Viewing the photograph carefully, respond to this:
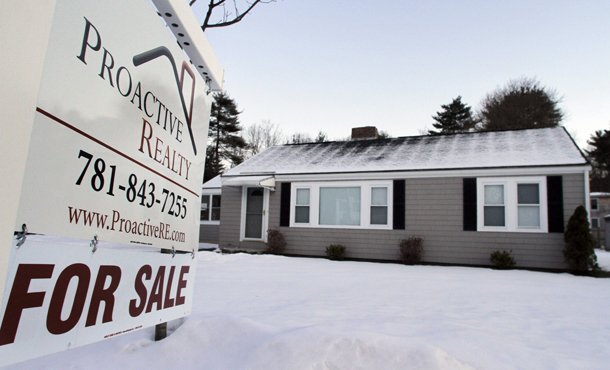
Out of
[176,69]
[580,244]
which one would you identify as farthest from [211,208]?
[176,69]

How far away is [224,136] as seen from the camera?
102 feet

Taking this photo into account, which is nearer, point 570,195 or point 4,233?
point 4,233

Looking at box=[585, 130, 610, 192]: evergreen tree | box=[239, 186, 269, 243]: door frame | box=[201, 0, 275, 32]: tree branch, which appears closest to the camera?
box=[201, 0, 275, 32]: tree branch

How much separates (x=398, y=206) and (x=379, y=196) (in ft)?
2.07

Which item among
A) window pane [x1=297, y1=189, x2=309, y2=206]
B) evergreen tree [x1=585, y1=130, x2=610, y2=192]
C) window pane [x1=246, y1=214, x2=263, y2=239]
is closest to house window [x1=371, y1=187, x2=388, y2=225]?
window pane [x1=297, y1=189, x2=309, y2=206]

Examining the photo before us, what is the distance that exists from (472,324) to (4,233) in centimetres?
390

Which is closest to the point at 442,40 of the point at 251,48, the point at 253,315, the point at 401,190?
the point at 401,190

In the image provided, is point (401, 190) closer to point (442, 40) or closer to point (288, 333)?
point (442, 40)

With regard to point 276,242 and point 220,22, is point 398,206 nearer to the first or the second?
point 276,242

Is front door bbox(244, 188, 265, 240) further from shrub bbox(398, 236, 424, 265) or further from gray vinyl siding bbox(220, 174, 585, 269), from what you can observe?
shrub bbox(398, 236, 424, 265)

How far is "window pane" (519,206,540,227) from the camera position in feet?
29.1

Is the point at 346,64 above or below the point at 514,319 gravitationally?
above

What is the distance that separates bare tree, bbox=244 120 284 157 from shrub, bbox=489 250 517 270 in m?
25.9

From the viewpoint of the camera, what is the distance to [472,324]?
3.62 metres
